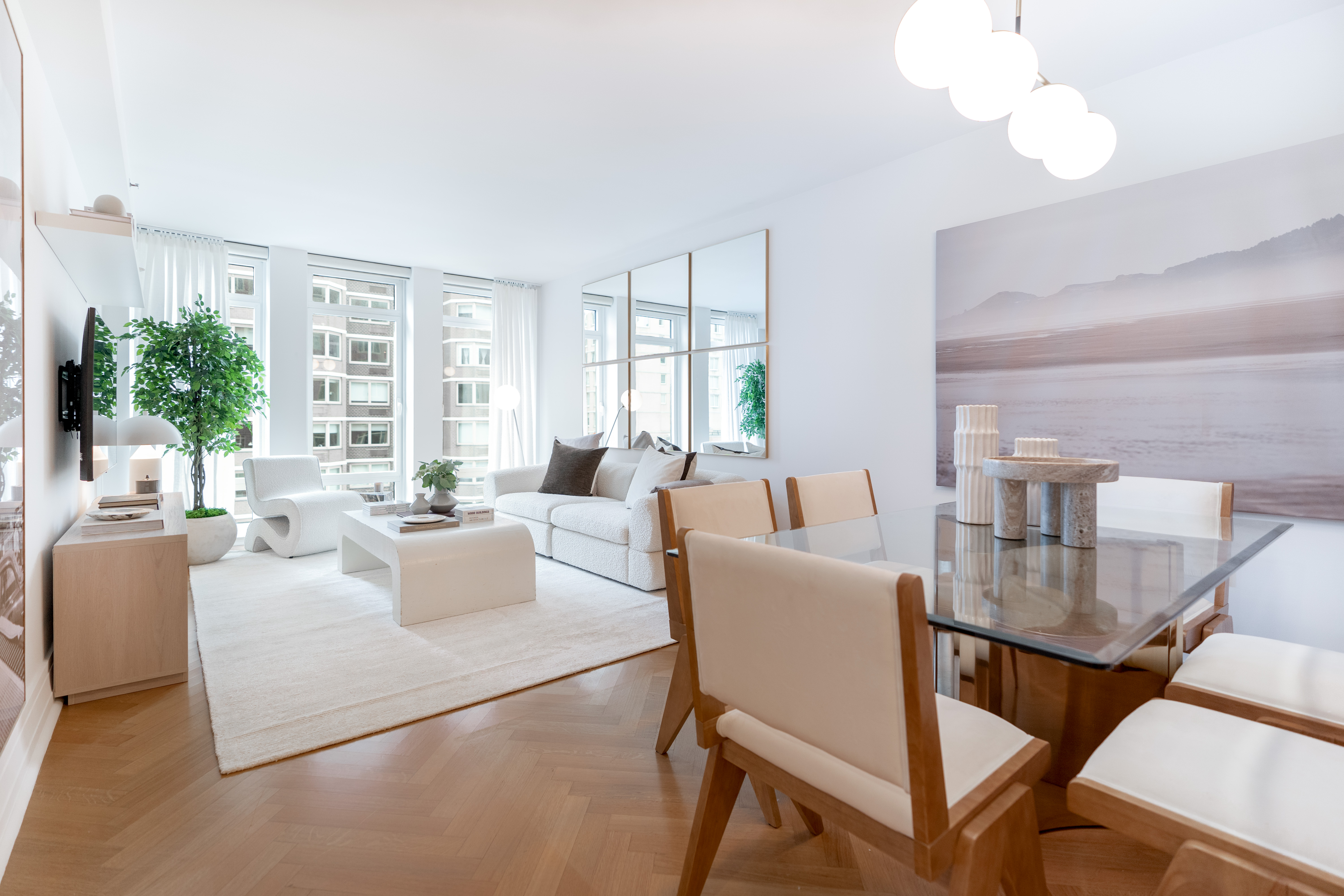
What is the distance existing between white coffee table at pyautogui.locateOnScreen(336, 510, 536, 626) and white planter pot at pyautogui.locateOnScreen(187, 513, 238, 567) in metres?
1.53

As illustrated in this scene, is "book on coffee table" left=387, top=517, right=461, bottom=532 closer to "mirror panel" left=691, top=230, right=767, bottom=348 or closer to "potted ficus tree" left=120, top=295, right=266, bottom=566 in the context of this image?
"potted ficus tree" left=120, top=295, right=266, bottom=566

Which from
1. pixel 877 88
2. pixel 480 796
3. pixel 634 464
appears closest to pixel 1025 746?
pixel 480 796

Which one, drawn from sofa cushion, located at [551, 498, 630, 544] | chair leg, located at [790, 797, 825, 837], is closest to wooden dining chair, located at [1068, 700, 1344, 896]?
chair leg, located at [790, 797, 825, 837]

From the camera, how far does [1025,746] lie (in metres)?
1.13

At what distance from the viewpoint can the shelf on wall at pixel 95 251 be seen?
2.43 meters

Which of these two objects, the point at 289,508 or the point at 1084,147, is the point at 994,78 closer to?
the point at 1084,147

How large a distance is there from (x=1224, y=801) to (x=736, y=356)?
4.01 metres

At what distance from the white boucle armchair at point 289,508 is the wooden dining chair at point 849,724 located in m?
4.45

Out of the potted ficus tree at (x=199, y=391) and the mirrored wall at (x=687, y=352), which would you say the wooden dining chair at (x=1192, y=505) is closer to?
the mirrored wall at (x=687, y=352)

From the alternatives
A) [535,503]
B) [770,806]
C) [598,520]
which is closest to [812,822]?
[770,806]

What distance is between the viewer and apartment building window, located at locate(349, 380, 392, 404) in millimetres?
6410

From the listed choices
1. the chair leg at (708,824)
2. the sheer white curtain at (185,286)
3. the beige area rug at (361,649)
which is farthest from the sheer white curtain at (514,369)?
the chair leg at (708,824)

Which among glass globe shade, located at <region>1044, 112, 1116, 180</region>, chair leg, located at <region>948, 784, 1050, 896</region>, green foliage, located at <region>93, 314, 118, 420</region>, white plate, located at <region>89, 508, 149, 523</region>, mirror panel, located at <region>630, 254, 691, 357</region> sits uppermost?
mirror panel, located at <region>630, 254, 691, 357</region>

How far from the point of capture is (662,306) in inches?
213
